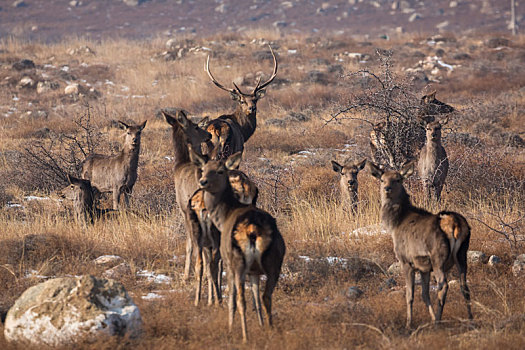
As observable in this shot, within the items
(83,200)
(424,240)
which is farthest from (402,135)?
(424,240)

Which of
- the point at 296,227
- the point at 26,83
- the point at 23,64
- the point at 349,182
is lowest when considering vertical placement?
the point at 296,227

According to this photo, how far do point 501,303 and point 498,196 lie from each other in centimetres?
513

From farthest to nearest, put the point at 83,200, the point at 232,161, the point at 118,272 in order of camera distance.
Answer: the point at 83,200 < the point at 118,272 < the point at 232,161

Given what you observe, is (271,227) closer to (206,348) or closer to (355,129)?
(206,348)

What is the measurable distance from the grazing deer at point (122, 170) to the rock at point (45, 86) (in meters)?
16.2

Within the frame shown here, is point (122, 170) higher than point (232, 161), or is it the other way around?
point (232, 161)

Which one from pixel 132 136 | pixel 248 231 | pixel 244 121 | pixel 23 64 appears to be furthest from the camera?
pixel 23 64

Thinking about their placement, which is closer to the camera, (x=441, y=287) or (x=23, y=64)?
(x=441, y=287)

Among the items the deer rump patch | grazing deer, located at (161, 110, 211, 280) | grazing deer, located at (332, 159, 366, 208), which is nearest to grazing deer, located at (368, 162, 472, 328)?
the deer rump patch

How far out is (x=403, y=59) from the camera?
33.5 metres

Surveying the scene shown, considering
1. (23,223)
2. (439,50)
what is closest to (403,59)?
(439,50)

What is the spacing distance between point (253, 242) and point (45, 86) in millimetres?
24047

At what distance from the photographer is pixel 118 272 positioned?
26.8 feet

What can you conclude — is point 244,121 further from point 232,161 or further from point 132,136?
point 232,161
